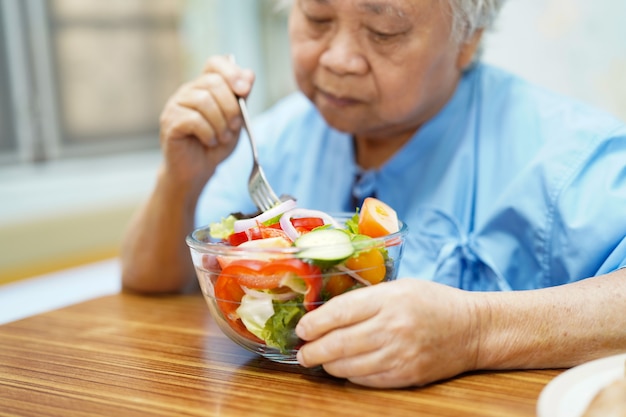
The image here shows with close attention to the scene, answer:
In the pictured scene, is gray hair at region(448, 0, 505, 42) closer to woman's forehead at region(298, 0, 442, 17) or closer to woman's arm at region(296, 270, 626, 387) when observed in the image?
woman's forehead at region(298, 0, 442, 17)

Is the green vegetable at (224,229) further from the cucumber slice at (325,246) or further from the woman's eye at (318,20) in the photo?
the woman's eye at (318,20)

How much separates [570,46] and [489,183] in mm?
701

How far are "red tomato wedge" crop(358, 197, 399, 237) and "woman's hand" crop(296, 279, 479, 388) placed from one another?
9 cm

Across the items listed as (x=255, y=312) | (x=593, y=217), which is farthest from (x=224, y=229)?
(x=593, y=217)

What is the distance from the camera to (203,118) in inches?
54.4

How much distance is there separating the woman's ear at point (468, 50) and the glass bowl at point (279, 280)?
571 mm

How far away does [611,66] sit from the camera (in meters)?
1.80

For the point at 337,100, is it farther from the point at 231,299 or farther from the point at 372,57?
the point at 231,299

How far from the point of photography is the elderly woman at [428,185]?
0.88 metres

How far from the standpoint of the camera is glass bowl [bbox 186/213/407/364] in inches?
33.7

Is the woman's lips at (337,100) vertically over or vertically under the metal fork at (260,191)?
over

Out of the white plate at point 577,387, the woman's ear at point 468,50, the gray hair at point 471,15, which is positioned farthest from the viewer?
the woman's ear at point 468,50

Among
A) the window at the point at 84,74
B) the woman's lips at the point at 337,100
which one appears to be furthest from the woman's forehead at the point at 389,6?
the window at the point at 84,74

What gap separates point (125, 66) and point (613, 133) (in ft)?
6.43
